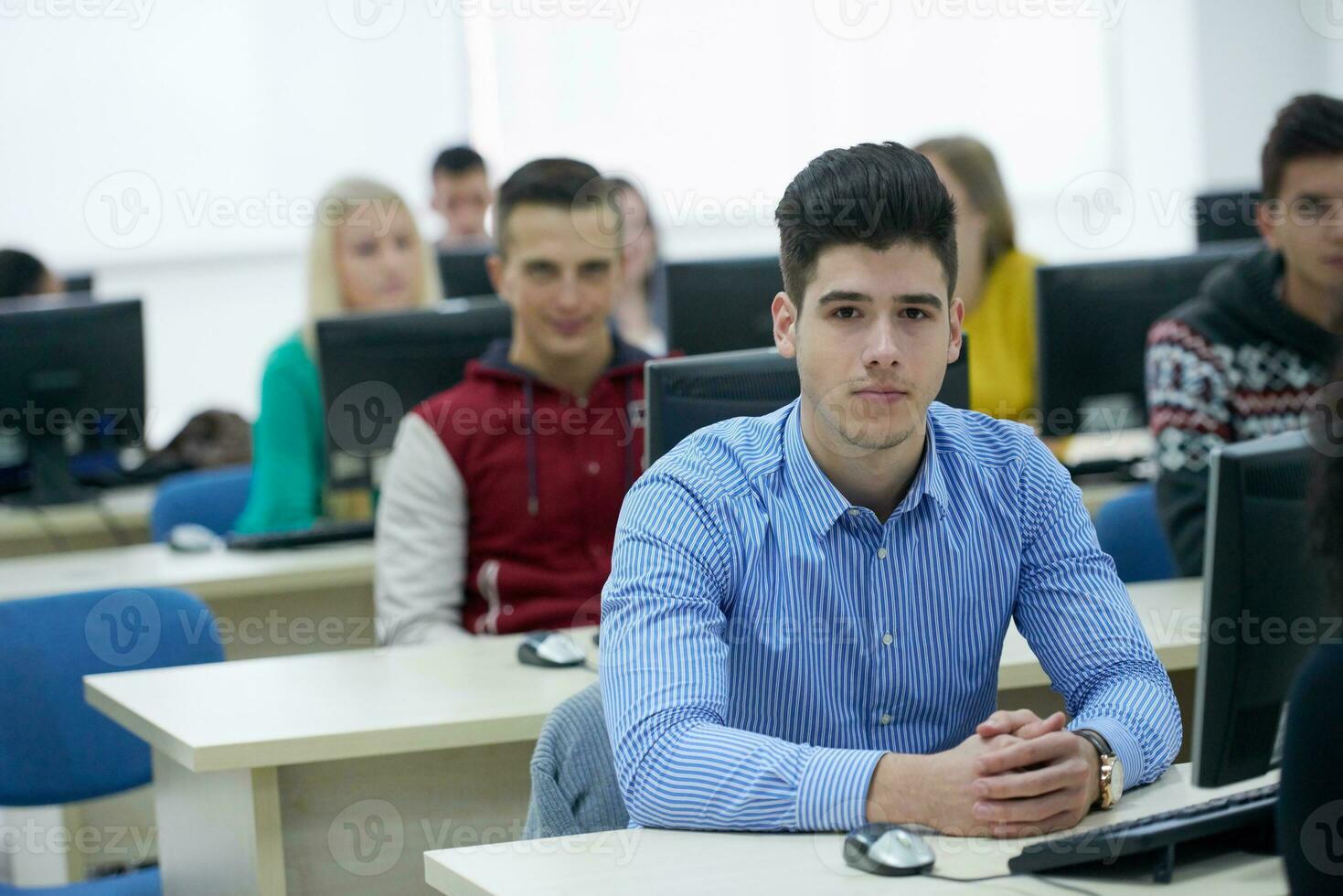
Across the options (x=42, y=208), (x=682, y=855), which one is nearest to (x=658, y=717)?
(x=682, y=855)

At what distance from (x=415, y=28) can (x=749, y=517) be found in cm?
502

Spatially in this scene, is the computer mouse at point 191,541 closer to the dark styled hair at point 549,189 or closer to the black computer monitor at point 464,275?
the dark styled hair at point 549,189

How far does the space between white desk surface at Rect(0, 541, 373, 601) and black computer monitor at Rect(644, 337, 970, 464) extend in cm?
131

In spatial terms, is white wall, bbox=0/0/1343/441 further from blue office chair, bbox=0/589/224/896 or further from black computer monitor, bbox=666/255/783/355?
blue office chair, bbox=0/589/224/896

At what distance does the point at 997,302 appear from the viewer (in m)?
3.85

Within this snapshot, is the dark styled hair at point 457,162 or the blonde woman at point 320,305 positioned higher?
the dark styled hair at point 457,162

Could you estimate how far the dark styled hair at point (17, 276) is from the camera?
4906 millimetres

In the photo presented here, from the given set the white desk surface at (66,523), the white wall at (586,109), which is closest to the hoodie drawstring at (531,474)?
the white desk surface at (66,523)

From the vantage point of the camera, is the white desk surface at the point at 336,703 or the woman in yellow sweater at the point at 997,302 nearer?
the white desk surface at the point at 336,703

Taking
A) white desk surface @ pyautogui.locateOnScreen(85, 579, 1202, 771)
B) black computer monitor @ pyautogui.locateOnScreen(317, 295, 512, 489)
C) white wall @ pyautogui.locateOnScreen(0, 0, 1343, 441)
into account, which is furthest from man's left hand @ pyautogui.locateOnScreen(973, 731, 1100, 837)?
white wall @ pyautogui.locateOnScreen(0, 0, 1343, 441)

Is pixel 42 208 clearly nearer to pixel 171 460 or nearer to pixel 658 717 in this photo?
pixel 171 460

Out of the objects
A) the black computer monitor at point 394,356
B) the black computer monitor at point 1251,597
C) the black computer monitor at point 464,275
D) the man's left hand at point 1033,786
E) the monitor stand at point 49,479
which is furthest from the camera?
the black computer monitor at point 464,275

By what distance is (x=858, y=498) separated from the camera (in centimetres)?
174

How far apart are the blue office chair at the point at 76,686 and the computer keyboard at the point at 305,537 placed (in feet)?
2.98
